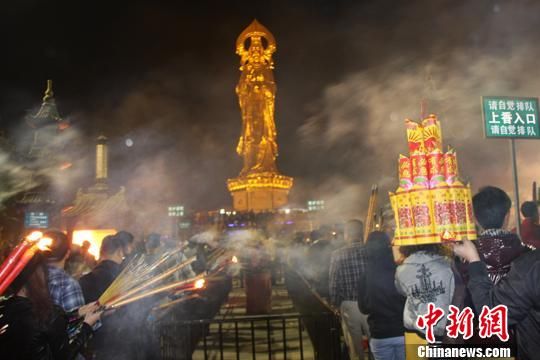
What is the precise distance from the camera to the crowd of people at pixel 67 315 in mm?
2518

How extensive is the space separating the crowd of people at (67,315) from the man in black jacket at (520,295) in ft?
8.35

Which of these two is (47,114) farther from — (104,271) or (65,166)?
(104,271)

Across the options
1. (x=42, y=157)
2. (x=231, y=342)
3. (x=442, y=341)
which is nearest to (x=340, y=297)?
(x=442, y=341)

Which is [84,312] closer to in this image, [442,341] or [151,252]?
[442,341]

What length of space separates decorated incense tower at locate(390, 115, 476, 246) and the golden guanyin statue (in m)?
42.2

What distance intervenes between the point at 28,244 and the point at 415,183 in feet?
8.90

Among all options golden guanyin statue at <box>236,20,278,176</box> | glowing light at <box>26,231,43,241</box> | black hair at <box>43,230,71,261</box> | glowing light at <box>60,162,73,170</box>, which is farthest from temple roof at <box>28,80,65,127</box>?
golden guanyin statue at <box>236,20,278,176</box>

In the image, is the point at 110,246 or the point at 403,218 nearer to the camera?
the point at 403,218

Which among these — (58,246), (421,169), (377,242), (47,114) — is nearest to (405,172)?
(421,169)

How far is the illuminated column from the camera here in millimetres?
24406

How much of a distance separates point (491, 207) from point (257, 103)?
43942 mm

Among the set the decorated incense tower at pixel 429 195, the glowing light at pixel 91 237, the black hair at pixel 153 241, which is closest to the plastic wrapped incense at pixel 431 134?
the decorated incense tower at pixel 429 195

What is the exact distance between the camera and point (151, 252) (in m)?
7.74

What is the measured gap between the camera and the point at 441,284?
3574 mm
